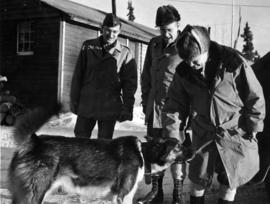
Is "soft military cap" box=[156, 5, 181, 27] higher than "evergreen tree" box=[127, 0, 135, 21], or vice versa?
"evergreen tree" box=[127, 0, 135, 21]

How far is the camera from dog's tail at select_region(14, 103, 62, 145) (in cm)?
405

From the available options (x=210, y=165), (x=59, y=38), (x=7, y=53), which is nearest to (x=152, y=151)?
(x=210, y=165)

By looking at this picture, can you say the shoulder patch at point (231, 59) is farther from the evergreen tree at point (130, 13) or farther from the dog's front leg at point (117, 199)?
the evergreen tree at point (130, 13)

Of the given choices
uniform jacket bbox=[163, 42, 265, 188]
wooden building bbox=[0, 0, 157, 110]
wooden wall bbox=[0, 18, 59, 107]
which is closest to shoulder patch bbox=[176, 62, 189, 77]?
uniform jacket bbox=[163, 42, 265, 188]

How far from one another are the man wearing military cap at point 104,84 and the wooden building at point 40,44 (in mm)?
12490

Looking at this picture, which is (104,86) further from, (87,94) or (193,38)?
(193,38)

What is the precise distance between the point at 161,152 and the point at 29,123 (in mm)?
1502

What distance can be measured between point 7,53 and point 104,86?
52.8ft

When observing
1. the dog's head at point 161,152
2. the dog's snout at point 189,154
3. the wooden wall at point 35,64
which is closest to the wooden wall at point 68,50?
the wooden wall at point 35,64

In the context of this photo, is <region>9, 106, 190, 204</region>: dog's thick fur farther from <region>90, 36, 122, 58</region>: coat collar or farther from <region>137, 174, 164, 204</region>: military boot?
<region>90, 36, 122, 58</region>: coat collar

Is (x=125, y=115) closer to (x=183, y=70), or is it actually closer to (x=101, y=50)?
(x=101, y=50)

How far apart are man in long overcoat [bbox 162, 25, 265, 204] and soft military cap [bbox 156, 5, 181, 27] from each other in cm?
116

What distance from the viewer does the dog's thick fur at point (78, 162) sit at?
3.97 meters

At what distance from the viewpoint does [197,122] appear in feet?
12.9
